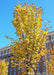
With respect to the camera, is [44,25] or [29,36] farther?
[44,25]

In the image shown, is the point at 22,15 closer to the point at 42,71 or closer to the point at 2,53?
the point at 42,71

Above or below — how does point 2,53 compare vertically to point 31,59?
above

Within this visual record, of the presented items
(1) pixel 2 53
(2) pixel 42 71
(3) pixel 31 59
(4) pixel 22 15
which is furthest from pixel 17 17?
(1) pixel 2 53

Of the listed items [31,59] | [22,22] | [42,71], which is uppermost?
[22,22]

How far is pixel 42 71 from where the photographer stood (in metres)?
41.4

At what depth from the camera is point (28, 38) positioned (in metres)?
10.8

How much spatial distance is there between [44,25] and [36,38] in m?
2.11

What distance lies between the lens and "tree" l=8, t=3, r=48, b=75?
1048 centimetres

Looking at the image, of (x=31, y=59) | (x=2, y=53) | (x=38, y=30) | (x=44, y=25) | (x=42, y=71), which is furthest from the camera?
(x=2, y=53)

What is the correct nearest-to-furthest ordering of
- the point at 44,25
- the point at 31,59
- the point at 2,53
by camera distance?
the point at 31,59 → the point at 44,25 → the point at 2,53

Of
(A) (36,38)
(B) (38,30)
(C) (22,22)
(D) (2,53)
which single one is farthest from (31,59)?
(D) (2,53)

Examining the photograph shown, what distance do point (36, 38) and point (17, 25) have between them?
2.38 meters

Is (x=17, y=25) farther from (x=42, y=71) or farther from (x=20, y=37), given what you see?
(x=42, y=71)

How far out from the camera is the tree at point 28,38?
34.4ft
